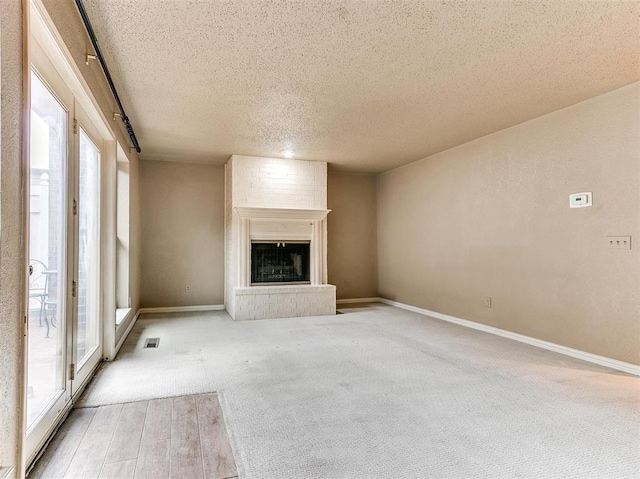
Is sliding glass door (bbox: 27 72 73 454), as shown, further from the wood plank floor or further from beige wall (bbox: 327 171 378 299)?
beige wall (bbox: 327 171 378 299)

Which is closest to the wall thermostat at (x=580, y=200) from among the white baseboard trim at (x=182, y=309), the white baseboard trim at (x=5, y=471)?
the white baseboard trim at (x=5, y=471)

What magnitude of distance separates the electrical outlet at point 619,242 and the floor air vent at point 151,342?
14.8ft

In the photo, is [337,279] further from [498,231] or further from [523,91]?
[523,91]

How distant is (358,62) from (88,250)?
8.63ft

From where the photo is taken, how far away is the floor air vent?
12.6ft

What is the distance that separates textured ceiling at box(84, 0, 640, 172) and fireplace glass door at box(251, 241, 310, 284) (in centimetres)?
197

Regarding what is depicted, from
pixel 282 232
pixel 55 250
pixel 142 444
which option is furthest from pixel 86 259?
pixel 282 232

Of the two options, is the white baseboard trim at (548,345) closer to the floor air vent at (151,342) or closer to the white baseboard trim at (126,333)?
the floor air vent at (151,342)

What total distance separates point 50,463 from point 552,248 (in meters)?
4.35

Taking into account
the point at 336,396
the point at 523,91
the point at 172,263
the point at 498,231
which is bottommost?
the point at 336,396

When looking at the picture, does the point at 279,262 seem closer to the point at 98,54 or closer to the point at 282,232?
the point at 282,232

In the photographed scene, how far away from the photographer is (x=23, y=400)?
144 centimetres

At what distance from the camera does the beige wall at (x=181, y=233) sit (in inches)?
231

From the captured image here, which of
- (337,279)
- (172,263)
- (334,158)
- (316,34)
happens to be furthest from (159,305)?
(316,34)
